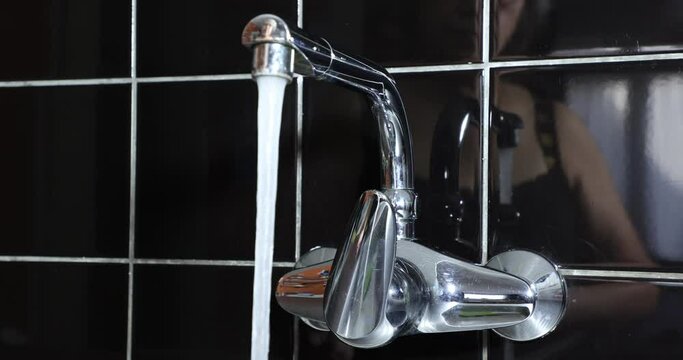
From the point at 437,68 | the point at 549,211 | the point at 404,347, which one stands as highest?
the point at 437,68

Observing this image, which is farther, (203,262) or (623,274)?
Answer: (203,262)

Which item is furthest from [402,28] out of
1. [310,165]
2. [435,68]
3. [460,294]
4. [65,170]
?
[65,170]

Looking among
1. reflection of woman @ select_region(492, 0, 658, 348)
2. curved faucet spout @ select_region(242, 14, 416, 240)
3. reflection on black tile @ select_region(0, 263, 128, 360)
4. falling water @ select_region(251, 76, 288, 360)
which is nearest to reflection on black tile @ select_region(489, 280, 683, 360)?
reflection of woman @ select_region(492, 0, 658, 348)

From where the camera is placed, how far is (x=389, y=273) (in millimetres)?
515

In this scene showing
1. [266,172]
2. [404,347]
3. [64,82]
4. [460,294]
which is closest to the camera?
[266,172]

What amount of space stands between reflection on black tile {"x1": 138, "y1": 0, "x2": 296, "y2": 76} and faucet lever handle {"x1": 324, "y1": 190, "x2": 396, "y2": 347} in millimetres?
267

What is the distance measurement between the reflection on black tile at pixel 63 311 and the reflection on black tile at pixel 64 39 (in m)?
0.20

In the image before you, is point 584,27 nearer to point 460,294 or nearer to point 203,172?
point 460,294

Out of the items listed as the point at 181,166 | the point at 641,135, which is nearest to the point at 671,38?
the point at 641,135

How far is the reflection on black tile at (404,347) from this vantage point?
2.15ft

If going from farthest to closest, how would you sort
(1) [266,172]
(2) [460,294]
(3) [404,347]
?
(3) [404,347], (2) [460,294], (1) [266,172]

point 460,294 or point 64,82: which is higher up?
point 64,82

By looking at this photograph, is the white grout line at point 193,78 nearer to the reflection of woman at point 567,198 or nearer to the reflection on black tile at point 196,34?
the reflection on black tile at point 196,34

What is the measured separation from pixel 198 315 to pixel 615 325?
1.22 feet
